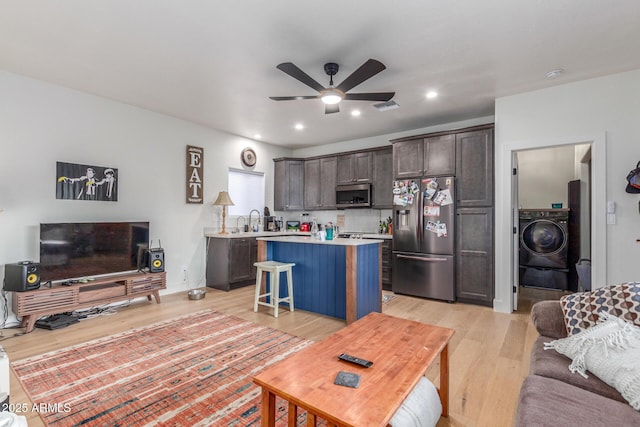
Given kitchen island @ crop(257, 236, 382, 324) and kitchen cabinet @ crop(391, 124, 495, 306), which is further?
kitchen cabinet @ crop(391, 124, 495, 306)

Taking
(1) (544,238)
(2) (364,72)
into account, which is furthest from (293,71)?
(1) (544,238)

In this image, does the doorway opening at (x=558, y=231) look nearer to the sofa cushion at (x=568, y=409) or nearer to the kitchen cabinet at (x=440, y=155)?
the kitchen cabinet at (x=440, y=155)

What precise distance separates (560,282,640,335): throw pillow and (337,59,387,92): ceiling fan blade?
2040mm

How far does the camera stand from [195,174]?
16.3ft

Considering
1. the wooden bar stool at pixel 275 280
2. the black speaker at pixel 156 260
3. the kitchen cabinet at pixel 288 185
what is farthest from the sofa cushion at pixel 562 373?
the kitchen cabinet at pixel 288 185

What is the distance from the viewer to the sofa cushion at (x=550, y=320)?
183cm

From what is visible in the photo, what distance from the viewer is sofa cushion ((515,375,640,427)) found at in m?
1.13

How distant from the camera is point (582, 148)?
4992 mm

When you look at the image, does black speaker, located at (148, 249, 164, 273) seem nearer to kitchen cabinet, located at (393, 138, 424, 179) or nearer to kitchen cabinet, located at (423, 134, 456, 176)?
kitchen cabinet, located at (393, 138, 424, 179)

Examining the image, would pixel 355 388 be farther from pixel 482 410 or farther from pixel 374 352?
pixel 482 410

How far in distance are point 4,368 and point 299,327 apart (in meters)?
2.28

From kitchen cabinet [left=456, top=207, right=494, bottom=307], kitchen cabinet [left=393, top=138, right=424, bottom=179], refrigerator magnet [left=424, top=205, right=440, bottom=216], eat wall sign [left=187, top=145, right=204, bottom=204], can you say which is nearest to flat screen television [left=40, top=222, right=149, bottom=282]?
eat wall sign [left=187, top=145, right=204, bottom=204]

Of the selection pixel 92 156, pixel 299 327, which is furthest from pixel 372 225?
pixel 92 156

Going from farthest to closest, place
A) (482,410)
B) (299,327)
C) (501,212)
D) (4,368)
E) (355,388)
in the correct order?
(501,212)
(299,327)
(482,410)
(4,368)
(355,388)
